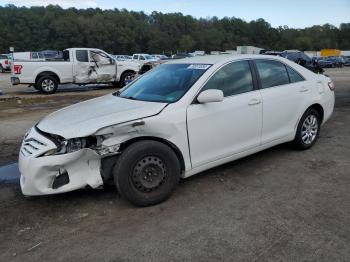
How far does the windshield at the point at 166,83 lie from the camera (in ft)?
15.2

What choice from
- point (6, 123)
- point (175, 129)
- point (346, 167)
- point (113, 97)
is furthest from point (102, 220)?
point (6, 123)

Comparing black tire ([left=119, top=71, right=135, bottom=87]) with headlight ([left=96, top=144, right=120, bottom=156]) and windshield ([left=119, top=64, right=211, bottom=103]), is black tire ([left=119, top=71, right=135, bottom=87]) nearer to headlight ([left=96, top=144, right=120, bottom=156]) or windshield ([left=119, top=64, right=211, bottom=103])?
windshield ([left=119, top=64, right=211, bottom=103])

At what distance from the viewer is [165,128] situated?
4.19m

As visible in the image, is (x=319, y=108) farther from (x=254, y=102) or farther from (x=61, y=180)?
(x=61, y=180)

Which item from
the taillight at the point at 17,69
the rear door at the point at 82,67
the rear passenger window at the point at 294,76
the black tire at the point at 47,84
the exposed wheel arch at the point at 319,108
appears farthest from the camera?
the rear door at the point at 82,67

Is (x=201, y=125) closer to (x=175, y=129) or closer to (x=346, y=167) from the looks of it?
(x=175, y=129)

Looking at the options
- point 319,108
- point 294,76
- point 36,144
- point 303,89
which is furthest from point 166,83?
point 319,108

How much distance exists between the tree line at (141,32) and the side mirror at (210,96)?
302 ft

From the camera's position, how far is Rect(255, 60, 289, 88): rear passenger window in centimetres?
530

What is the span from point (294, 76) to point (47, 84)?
1239cm

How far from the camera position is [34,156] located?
154 inches

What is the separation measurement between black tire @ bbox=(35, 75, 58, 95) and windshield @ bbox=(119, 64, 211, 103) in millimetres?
11392

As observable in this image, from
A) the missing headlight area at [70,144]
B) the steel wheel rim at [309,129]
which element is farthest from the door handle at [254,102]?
the missing headlight area at [70,144]

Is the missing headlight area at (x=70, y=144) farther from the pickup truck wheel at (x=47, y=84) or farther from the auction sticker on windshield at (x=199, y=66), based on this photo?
the pickup truck wheel at (x=47, y=84)
